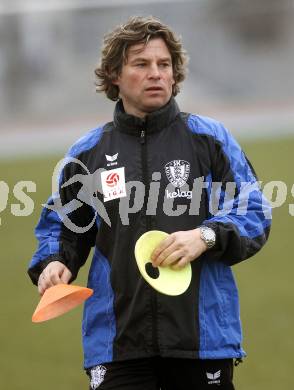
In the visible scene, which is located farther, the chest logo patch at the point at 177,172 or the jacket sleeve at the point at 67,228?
the jacket sleeve at the point at 67,228

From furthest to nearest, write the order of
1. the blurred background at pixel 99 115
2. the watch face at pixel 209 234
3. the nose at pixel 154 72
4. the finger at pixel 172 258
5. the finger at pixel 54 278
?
the blurred background at pixel 99 115
the nose at pixel 154 72
the finger at pixel 54 278
the watch face at pixel 209 234
the finger at pixel 172 258

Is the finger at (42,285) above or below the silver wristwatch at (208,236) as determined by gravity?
below

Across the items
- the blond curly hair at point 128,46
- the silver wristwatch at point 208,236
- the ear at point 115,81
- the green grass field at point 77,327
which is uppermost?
the blond curly hair at point 128,46

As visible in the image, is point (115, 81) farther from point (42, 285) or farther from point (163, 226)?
point (42, 285)

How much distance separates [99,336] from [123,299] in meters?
0.20

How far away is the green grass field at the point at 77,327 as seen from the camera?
6070mm

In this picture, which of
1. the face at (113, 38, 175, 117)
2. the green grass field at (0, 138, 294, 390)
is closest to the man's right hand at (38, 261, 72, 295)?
the face at (113, 38, 175, 117)

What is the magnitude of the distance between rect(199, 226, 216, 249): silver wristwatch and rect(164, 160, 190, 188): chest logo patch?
262 mm

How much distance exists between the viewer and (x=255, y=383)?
5852 millimetres

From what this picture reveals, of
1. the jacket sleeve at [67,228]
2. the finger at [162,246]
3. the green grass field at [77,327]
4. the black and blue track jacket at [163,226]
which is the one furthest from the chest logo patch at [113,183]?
the green grass field at [77,327]

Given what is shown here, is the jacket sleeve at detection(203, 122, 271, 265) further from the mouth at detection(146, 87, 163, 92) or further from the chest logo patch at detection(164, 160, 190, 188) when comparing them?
the mouth at detection(146, 87, 163, 92)

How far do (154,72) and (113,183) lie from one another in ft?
1.65

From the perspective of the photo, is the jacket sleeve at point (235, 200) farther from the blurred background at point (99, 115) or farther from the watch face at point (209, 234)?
the blurred background at point (99, 115)

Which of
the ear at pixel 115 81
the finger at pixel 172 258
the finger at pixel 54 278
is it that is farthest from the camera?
the ear at pixel 115 81
